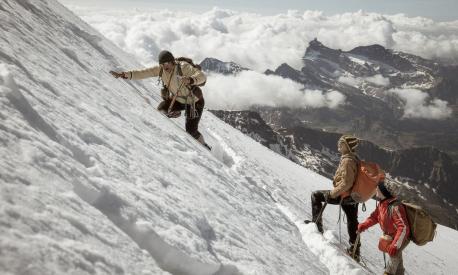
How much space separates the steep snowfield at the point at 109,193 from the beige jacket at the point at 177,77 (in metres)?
0.83

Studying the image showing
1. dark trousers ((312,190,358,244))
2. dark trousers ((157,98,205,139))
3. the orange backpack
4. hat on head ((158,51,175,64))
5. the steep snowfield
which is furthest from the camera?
dark trousers ((157,98,205,139))

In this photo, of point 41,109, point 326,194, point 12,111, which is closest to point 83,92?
point 41,109

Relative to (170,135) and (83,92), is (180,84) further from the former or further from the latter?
(83,92)

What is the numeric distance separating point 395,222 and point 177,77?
6801mm

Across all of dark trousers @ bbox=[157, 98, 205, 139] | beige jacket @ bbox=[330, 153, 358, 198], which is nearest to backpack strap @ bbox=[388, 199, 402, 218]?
beige jacket @ bbox=[330, 153, 358, 198]

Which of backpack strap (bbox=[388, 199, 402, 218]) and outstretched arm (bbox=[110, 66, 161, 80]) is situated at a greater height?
outstretched arm (bbox=[110, 66, 161, 80])

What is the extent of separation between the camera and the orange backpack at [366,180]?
8453 mm

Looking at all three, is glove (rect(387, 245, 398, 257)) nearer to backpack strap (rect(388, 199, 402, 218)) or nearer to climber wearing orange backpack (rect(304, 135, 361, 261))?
backpack strap (rect(388, 199, 402, 218))

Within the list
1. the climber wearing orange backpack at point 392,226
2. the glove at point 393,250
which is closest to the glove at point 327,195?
the climber wearing orange backpack at point 392,226

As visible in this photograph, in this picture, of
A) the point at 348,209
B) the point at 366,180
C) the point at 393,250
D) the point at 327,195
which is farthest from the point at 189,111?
the point at 393,250

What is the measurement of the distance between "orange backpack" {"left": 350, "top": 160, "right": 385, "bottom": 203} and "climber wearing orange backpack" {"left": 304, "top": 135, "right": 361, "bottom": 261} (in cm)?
11

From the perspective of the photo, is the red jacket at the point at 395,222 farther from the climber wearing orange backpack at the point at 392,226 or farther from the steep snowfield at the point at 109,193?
the steep snowfield at the point at 109,193

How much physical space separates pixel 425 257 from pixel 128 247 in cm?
1458

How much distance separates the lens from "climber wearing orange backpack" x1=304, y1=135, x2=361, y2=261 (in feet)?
28.3
